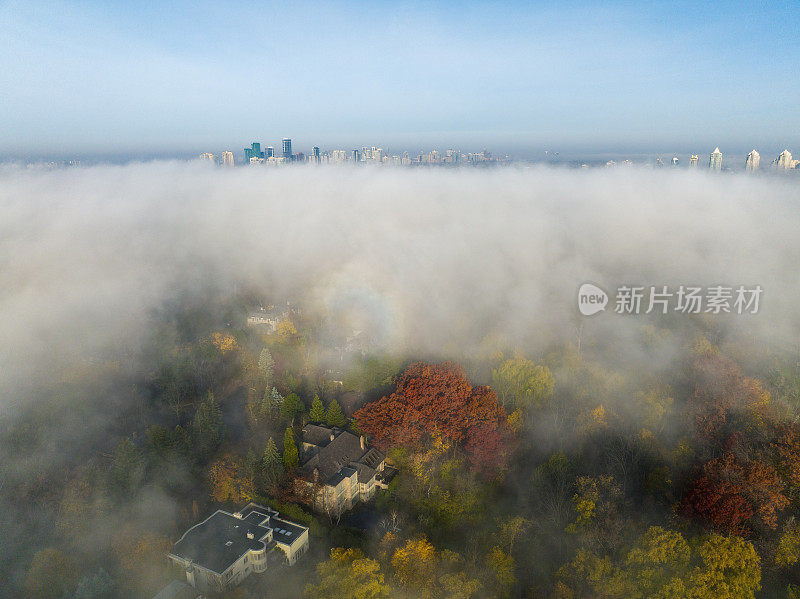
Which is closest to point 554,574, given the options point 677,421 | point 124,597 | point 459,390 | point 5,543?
point 459,390

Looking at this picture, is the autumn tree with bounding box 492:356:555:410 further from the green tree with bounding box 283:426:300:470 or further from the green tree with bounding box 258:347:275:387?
the green tree with bounding box 258:347:275:387

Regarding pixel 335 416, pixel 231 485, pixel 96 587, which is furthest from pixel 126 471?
pixel 335 416

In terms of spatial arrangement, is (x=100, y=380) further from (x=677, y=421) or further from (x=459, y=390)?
(x=677, y=421)

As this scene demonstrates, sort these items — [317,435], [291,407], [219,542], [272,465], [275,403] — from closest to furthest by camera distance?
[219,542] < [272,465] < [317,435] < [291,407] < [275,403]

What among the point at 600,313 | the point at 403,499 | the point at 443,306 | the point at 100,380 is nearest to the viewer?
the point at 403,499

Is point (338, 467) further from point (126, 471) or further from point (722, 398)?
point (722, 398)
